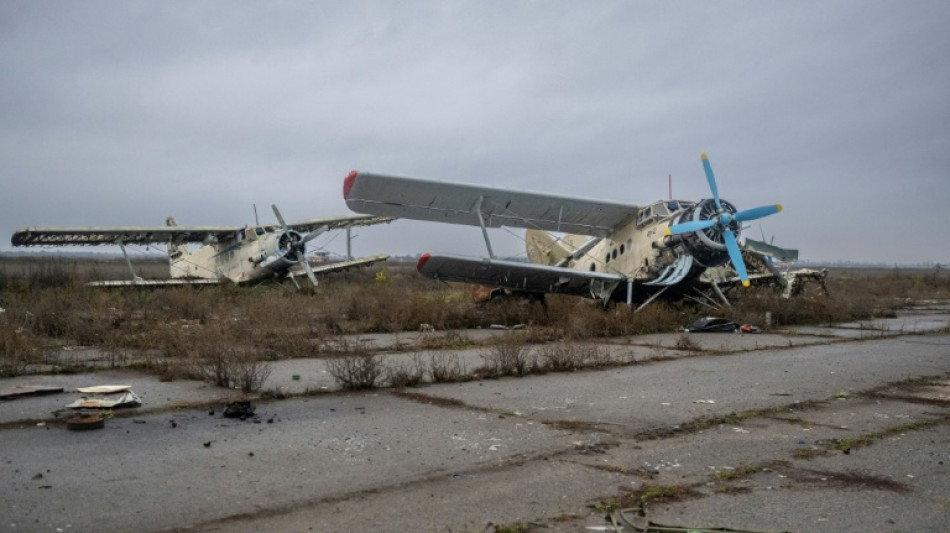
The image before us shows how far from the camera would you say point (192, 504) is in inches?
146

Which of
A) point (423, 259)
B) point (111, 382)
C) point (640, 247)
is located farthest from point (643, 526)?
point (640, 247)

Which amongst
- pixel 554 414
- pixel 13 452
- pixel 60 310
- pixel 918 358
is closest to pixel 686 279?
pixel 918 358

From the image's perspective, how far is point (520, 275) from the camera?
17.0 metres

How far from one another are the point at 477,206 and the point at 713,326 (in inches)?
242

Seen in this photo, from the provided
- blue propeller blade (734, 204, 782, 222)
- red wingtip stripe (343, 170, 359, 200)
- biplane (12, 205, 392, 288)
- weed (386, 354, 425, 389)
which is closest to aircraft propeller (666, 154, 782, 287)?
blue propeller blade (734, 204, 782, 222)

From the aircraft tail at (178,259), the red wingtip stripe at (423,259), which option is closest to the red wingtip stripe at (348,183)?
the red wingtip stripe at (423,259)

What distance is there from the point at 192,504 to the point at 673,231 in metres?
14.7

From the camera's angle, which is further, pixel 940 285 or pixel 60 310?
pixel 940 285

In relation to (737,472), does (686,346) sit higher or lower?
higher

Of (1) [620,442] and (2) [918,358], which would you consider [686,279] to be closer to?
(2) [918,358]

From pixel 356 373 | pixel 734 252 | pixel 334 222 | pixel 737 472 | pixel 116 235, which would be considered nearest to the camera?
pixel 737 472

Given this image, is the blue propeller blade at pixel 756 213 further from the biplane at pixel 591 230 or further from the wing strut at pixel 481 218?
the wing strut at pixel 481 218

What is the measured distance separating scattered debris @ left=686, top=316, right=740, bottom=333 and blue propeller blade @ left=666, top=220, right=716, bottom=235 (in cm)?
215

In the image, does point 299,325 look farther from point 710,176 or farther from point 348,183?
point 710,176
